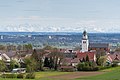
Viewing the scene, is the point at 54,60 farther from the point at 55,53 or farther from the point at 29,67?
the point at 29,67

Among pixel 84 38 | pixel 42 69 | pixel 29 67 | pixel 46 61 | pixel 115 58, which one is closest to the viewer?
pixel 29 67

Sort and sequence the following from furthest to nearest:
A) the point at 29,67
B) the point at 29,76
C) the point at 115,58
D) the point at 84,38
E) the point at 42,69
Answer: the point at 84,38 < the point at 115,58 < the point at 42,69 < the point at 29,67 < the point at 29,76

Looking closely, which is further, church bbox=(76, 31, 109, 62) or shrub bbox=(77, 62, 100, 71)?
church bbox=(76, 31, 109, 62)

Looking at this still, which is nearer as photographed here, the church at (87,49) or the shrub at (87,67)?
the shrub at (87,67)

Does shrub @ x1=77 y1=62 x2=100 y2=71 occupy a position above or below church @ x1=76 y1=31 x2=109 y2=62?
below

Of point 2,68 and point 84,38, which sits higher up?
point 84,38

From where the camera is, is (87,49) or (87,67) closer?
(87,67)

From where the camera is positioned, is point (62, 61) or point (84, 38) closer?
point (62, 61)

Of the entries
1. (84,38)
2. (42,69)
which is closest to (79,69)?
(42,69)

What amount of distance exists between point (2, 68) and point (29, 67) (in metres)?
5.47

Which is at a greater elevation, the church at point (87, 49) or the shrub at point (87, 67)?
the church at point (87, 49)

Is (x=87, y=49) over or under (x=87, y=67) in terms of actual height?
over

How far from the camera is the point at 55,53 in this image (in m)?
77.9

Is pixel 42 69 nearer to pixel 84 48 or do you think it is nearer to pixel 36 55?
pixel 36 55
